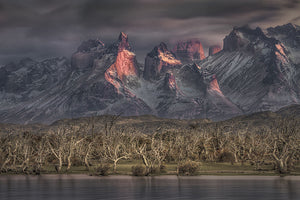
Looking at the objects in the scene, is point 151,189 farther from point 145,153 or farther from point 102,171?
point 102,171

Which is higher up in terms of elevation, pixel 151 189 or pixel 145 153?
pixel 145 153

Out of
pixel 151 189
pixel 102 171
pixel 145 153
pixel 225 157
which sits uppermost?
pixel 145 153

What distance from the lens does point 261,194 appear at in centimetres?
6506

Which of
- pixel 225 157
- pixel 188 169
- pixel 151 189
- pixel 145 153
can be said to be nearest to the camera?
pixel 151 189

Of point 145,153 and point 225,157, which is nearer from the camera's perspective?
point 145,153

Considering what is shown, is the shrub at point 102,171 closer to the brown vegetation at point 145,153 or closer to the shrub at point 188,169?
the brown vegetation at point 145,153

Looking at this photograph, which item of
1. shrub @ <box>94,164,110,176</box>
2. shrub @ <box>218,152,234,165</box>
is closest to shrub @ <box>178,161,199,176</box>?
shrub @ <box>94,164,110,176</box>

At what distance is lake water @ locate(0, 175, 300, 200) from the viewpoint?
6400cm

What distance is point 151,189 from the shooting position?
7244 centimetres

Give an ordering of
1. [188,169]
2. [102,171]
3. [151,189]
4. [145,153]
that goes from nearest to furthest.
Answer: [151,189]
[145,153]
[102,171]
[188,169]

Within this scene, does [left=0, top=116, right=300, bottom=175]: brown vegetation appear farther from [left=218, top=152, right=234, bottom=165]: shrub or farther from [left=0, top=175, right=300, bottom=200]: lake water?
[left=0, top=175, right=300, bottom=200]: lake water

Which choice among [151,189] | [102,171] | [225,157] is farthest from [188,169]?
[225,157]

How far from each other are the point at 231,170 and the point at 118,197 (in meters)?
52.3

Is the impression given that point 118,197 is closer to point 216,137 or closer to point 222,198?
point 222,198
